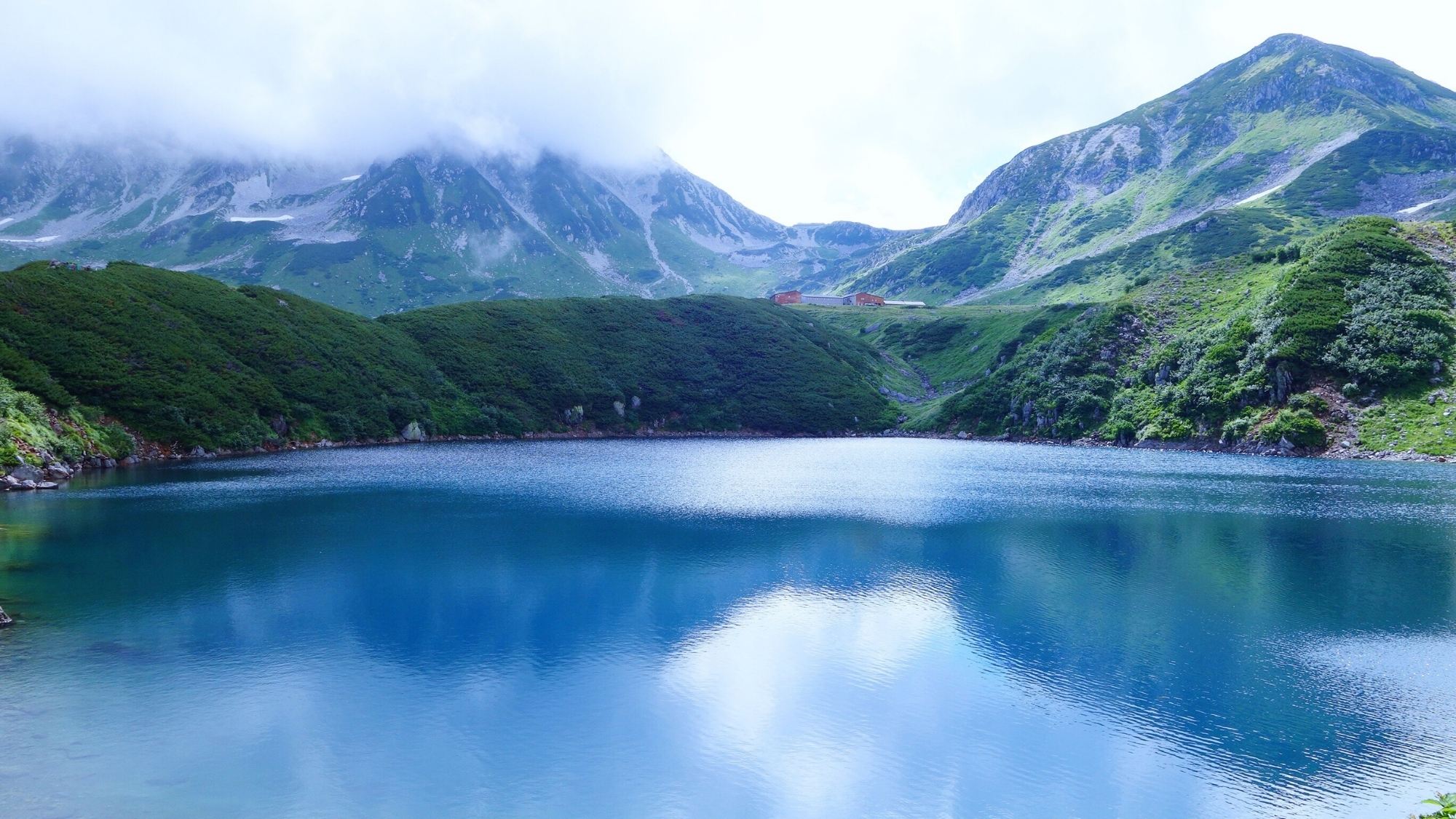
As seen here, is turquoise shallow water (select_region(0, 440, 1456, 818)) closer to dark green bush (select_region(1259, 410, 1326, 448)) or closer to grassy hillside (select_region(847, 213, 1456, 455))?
dark green bush (select_region(1259, 410, 1326, 448))

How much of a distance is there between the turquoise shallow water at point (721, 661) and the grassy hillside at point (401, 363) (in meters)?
35.0

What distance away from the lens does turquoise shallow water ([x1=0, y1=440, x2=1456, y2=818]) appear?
1956cm

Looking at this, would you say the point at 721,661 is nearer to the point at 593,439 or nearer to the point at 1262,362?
the point at 1262,362

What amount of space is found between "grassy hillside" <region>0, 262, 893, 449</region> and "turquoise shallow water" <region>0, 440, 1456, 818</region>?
115 feet

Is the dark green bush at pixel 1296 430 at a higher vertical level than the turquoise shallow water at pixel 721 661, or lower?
higher

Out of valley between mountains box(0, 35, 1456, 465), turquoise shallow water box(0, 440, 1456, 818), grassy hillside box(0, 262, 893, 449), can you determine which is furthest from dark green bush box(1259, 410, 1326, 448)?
grassy hillside box(0, 262, 893, 449)

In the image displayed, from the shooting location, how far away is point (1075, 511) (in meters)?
59.8

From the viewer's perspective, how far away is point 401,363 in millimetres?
126750

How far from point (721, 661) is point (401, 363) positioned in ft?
372

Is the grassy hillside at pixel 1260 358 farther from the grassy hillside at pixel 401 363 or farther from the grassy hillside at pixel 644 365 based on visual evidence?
the grassy hillside at pixel 401 363

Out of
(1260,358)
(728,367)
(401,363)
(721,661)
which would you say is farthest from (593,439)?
(721,661)

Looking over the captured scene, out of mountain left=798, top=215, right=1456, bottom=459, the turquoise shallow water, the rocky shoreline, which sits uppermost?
mountain left=798, top=215, right=1456, bottom=459

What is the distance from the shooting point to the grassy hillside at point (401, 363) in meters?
84.6

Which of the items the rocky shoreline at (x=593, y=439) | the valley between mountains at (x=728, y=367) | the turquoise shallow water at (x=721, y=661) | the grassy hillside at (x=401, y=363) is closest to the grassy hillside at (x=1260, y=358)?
the valley between mountains at (x=728, y=367)
